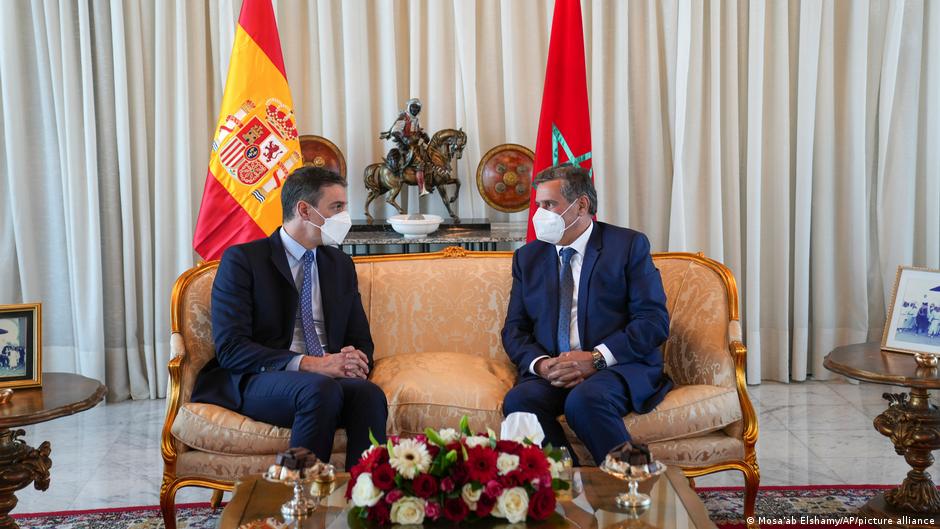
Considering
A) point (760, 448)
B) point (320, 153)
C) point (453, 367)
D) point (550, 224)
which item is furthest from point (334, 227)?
point (760, 448)

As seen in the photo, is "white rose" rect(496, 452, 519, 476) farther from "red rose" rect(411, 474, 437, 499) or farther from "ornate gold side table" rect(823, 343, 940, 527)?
"ornate gold side table" rect(823, 343, 940, 527)

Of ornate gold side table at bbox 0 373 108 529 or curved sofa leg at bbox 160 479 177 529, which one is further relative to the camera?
curved sofa leg at bbox 160 479 177 529

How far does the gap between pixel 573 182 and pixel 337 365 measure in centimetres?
105

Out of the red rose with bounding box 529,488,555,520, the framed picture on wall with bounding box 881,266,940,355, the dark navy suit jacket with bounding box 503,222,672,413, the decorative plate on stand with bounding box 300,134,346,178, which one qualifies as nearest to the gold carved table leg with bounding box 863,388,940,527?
the framed picture on wall with bounding box 881,266,940,355

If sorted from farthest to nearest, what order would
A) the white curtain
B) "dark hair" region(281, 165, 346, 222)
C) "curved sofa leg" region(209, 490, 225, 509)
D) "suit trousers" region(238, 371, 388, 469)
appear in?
1. the white curtain
2. "curved sofa leg" region(209, 490, 225, 509)
3. "dark hair" region(281, 165, 346, 222)
4. "suit trousers" region(238, 371, 388, 469)

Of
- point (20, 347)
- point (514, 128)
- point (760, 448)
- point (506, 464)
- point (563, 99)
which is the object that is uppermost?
point (563, 99)

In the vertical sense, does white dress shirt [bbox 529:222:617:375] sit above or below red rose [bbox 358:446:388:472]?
above

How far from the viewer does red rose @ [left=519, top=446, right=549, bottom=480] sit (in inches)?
81.0

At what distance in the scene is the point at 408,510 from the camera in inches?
80.0

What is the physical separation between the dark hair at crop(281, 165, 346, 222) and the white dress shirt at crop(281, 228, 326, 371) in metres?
0.10

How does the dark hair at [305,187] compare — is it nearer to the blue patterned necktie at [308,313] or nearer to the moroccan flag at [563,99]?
the blue patterned necktie at [308,313]

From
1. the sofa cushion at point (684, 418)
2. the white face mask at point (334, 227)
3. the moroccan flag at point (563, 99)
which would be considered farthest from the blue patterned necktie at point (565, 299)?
the moroccan flag at point (563, 99)

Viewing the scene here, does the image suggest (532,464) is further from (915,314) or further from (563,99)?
(563,99)

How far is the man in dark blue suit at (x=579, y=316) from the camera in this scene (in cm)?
304
